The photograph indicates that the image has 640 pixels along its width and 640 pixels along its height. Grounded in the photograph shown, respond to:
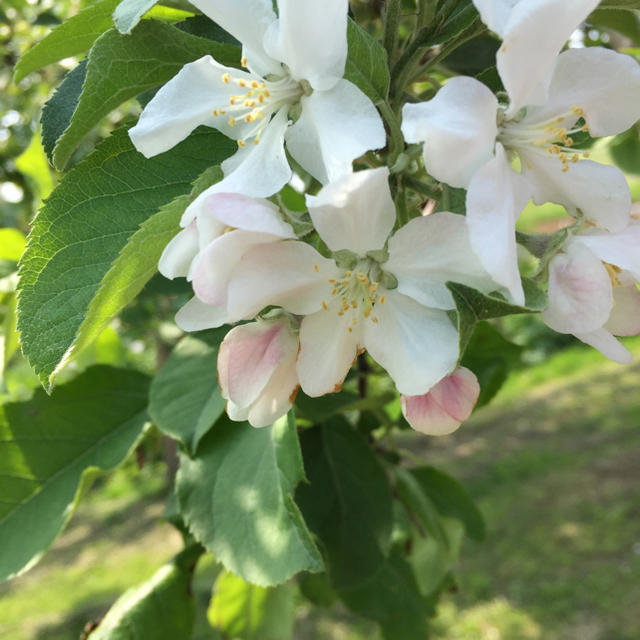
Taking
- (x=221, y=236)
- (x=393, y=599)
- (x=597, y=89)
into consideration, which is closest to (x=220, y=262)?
(x=221, y=236)

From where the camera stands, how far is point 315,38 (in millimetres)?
555

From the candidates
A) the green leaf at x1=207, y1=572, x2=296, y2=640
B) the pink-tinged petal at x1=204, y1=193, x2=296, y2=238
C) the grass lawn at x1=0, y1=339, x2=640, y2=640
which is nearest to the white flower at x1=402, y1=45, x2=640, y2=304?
the pink-tinged petal at x1=204, y1=193, x2=296, y2=238

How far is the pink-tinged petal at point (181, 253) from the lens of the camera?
0.54 m

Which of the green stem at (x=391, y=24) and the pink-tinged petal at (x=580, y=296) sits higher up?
the green stem at (x=391, y=24)

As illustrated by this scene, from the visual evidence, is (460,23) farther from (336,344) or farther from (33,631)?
(33,631)

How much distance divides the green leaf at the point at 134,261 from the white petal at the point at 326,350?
0.14 m

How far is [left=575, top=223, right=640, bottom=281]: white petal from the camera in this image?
Result: 553 mm

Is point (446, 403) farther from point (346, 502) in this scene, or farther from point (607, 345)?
point (346, 502)

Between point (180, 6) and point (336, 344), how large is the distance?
39 cm

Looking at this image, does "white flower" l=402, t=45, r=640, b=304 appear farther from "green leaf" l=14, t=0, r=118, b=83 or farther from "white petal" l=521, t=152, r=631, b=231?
"green leaf" l=14, t=0, r=118, b=83

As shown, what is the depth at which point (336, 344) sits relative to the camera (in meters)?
0.61

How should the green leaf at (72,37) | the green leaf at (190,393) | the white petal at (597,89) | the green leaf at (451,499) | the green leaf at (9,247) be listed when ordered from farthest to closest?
the green leaf at (451,499), the green leaf at (9,247), the green leaf at (190,393), the green leaf at (72,37), the white petal at (597,89)

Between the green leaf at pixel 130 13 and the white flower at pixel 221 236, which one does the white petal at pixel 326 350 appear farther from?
the green leaf at pixel 130 13

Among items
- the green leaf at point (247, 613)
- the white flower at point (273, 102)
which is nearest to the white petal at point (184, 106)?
the white flower at point (273, 102)
